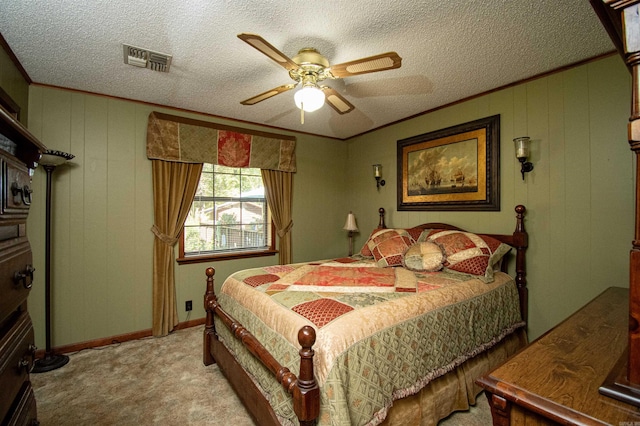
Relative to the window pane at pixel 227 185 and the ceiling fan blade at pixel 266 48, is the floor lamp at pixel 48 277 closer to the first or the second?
the window pane at pixel 227 185

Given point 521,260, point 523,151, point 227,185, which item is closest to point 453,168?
point 523,151

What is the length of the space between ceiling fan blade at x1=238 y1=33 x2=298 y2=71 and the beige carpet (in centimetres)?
231

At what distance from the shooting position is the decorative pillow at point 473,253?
2.46 meters

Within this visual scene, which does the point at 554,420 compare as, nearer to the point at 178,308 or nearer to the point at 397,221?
the point at 397,221

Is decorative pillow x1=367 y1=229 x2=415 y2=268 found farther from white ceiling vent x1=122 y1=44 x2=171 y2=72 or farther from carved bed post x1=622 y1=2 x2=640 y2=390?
white ceiling vent x1=122 y1=44 x2=171 y2=72

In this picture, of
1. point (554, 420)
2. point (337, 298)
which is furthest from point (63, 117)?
point (554, 420)

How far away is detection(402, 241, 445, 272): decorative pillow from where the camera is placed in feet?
8.68

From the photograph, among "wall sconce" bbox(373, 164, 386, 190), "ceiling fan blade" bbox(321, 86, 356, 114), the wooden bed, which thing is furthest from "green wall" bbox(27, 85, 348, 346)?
"wall sconce" bbox(373, 164, 386, 190)

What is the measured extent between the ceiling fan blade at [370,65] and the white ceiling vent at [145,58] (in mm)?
1405

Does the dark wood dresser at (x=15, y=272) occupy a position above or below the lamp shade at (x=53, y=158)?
below

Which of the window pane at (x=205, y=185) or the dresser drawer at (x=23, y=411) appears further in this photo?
the window pane at (x=205, y=185)

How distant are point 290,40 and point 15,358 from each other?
217 centimetres

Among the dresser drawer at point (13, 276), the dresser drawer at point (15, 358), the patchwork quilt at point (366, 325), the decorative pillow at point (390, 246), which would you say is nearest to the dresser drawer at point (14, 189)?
the dresser drawer at point (13, 276)

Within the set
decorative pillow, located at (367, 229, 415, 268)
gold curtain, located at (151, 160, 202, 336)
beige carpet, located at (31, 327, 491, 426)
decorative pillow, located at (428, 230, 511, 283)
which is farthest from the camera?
gold curtain, located at (151, 160, 202, 336)
